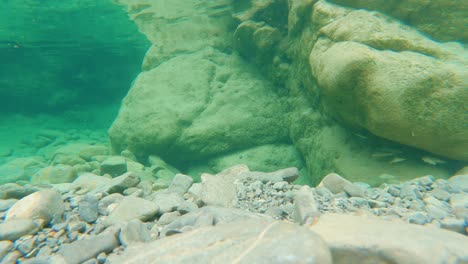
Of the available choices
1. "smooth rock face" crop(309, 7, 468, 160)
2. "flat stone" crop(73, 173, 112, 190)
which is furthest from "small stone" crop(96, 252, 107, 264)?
"smooth rock face" crop(309, 7, 468, 160)

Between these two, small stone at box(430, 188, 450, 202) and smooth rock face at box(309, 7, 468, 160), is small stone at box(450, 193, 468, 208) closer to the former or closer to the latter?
small stone at box(430, 188, 450, 202)

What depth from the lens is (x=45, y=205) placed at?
3076 millimetres

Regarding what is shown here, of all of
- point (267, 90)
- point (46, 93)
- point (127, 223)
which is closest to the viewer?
point (127, 223)

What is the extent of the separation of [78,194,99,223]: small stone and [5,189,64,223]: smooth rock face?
0.66 ft

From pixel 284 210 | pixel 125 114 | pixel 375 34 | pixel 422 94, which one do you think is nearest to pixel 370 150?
pixel 422 94

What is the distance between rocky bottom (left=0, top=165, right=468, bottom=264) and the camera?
72.7 inches

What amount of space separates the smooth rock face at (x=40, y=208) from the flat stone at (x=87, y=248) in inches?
25.0

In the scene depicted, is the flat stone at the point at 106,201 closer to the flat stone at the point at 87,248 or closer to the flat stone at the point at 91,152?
the flat stone at the point at 87,248

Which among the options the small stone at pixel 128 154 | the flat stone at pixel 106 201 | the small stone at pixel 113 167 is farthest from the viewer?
the small stone at pixel 128 154

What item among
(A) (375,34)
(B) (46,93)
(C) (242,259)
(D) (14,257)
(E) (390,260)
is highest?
(A) (375,34)

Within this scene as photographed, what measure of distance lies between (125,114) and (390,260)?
9.48 metres

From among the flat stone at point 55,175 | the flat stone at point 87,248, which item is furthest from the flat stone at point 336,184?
the flat stone at point 55,175

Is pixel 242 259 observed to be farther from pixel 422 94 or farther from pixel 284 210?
pixel 422 94

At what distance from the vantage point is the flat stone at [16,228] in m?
2.70
